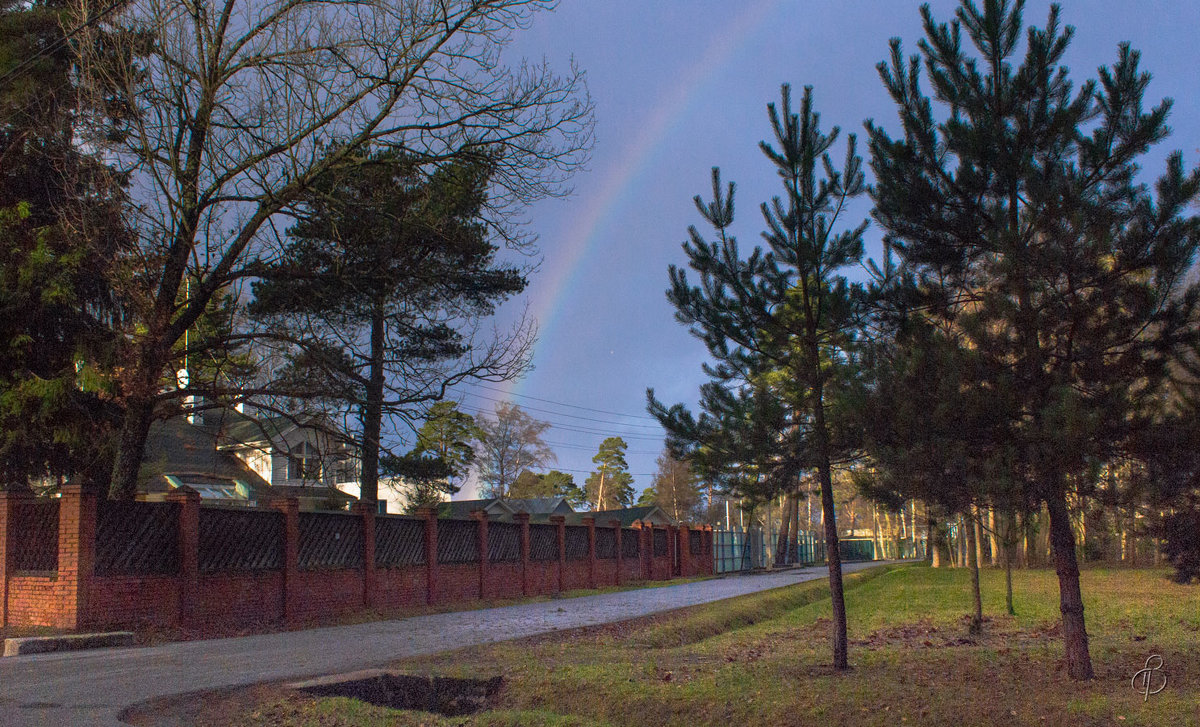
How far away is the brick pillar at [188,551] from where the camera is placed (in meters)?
12.7

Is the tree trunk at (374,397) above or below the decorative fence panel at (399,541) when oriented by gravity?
above

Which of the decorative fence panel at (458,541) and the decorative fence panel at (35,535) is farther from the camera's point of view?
the decorative fence panel at (458,541)

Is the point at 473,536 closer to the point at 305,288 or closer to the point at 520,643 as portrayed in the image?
the point at 305,288

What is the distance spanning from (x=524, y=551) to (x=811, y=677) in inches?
640

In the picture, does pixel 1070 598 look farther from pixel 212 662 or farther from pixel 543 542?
pixel 543 542

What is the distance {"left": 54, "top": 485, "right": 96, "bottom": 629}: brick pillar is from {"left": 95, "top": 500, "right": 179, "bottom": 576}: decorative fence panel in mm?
167

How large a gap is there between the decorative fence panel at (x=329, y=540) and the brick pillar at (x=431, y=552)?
7.41 ft

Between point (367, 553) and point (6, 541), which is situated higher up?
point (6, 541)

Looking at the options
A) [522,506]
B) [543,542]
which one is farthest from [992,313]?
[522,506]

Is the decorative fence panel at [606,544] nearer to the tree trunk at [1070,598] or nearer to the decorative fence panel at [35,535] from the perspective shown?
the decorative fence panel at [35,535]

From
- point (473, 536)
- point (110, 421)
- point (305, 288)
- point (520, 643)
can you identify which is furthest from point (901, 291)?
point (473, 536)

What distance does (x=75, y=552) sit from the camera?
1145 cm

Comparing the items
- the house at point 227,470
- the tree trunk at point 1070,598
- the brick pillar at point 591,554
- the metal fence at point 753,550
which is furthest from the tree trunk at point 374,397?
the metal fence at point 753,550

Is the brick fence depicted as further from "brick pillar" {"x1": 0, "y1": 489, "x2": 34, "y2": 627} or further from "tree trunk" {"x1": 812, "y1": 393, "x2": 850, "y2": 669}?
"tree trunk" {"x1": 812, "y1": 393, "x2": 850, "y2": 669}
